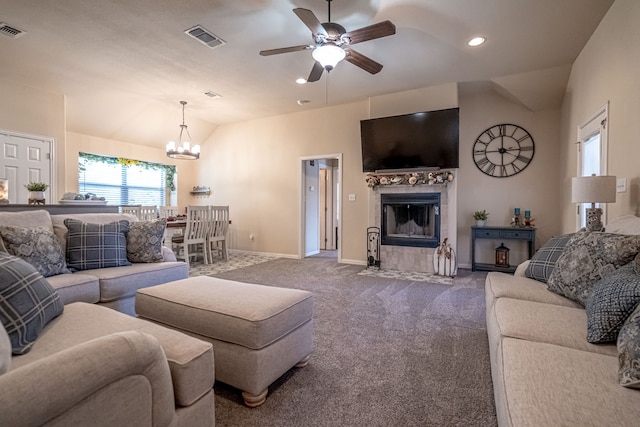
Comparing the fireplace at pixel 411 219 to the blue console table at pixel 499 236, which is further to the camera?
the fireplace at pixel 411 219

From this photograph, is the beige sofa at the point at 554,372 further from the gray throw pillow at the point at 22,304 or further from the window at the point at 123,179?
the window at the point at 123,179

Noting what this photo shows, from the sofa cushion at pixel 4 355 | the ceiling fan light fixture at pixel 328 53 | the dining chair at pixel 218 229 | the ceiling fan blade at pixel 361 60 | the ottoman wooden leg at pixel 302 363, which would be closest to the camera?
the sofa cushion at pixel 4 355

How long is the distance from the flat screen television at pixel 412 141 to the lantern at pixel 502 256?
1457 mm

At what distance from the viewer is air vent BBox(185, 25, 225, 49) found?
316 centimetres

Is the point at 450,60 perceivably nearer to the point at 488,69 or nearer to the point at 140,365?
the point at 488,69

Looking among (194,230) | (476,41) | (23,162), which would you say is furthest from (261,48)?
(23,162)

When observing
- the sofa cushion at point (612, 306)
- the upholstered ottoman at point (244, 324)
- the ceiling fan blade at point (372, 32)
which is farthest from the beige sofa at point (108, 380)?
the ceiling fan blade at point (372, 32)

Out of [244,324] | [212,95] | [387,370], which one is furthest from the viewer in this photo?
[212,95]

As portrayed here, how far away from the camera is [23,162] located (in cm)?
451

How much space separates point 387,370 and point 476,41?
3.40 m

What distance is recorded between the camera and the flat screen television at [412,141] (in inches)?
174

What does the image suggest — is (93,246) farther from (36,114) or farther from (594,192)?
(594,192)

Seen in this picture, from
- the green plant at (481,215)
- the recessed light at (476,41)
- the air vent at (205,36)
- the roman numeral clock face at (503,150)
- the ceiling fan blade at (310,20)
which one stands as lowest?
the green plant at (481,215)

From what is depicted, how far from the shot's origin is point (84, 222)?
2717 millimetres
